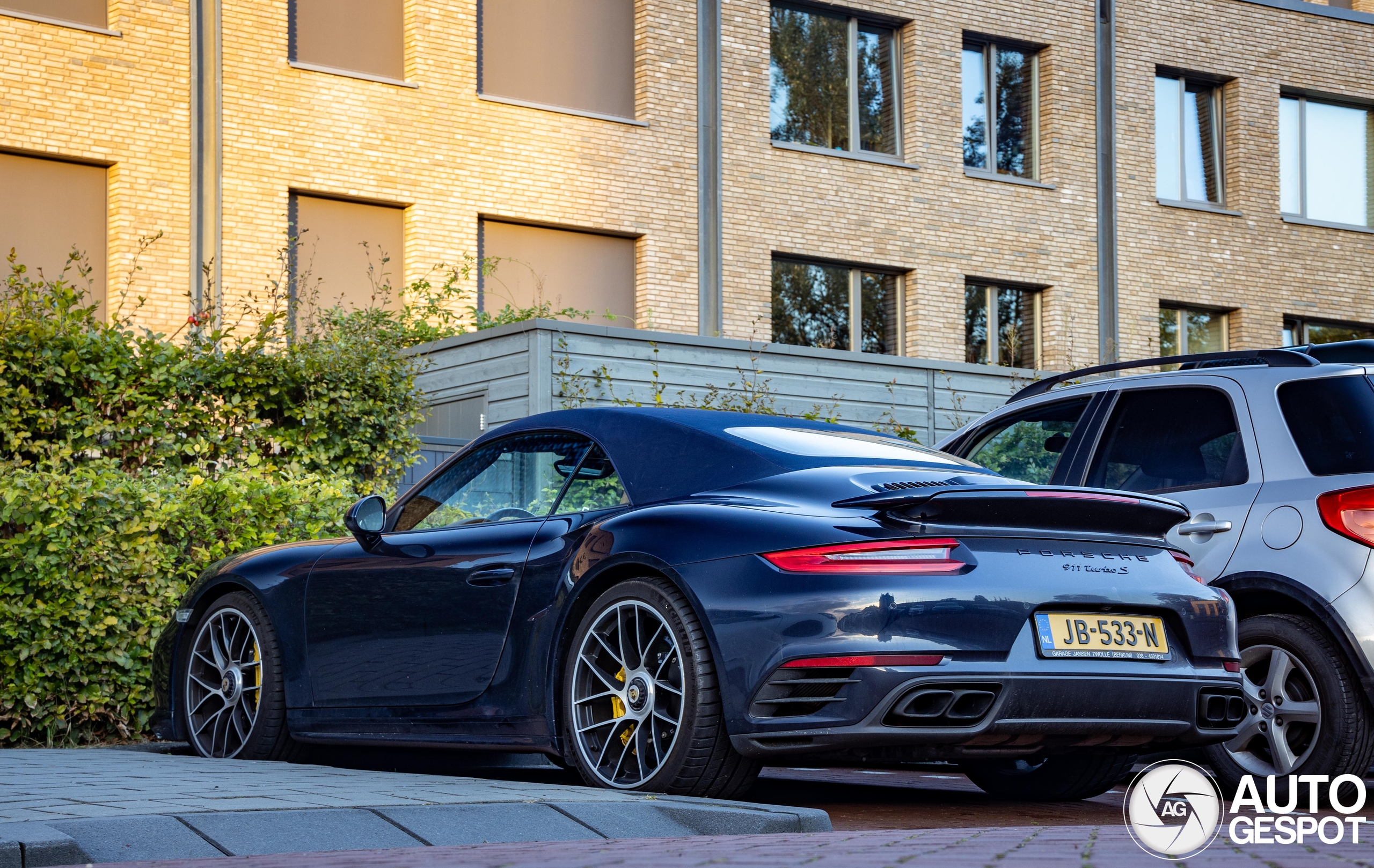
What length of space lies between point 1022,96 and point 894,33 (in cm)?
228

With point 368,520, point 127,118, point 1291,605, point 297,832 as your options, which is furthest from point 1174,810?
point 127,118

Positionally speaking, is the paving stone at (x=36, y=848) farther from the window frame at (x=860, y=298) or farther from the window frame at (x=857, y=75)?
the window frame at (x=857, y=75)

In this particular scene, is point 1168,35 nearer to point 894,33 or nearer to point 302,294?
point 894,33

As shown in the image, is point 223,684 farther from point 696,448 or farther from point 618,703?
point 696,448

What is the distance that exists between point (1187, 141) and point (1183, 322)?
281 cm

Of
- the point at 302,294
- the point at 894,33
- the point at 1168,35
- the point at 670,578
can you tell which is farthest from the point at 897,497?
the point at 1168,35

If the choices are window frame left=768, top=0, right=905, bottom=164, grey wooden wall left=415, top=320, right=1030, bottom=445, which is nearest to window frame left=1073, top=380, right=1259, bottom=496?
grey wooden wall left=415, top=320, right=1030, bottom=445

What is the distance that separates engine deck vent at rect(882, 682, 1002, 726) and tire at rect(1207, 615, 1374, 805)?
1.59 m

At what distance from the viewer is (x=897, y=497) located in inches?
196

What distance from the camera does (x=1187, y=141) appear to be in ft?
83.3

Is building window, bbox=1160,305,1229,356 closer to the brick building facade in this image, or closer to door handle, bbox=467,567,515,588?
the brick building facade

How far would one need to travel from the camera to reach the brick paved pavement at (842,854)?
11.8 ft

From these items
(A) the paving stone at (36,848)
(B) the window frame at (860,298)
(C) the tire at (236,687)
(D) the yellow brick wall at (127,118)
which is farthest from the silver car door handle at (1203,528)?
(B) the window frame at (860,298)

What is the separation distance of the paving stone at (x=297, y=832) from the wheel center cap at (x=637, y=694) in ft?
3.39
